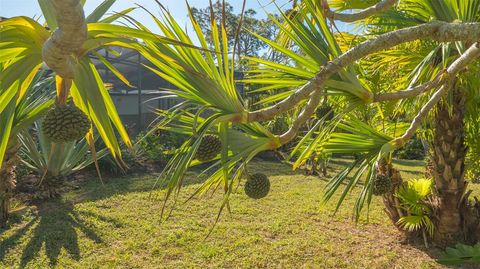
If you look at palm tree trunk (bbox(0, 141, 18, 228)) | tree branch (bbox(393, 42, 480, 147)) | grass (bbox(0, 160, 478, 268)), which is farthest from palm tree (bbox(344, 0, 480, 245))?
palm tree trunk (bbox(0, 141, 18, 228))

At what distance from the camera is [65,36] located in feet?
1.79

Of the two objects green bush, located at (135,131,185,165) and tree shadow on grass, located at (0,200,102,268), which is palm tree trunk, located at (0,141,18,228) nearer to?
tree shadow on grass, located at (0,200,102,268)

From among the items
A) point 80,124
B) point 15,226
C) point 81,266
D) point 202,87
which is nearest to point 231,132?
point 202,87

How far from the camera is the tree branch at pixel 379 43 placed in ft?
3.27

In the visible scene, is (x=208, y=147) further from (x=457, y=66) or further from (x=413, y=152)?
(x=413, y=152)

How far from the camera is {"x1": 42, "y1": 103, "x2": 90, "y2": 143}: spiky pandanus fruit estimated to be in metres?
0.70

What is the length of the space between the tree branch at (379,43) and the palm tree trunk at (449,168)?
2690mm

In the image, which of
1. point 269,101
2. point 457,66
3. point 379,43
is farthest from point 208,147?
point 457,66

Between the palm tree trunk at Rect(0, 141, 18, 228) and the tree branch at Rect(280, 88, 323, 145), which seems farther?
the palm tree trunk at Rect(0, 141, 18, 228)

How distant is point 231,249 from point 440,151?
2394 millimetres

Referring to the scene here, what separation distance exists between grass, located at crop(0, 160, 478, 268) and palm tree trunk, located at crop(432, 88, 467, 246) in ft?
1.14

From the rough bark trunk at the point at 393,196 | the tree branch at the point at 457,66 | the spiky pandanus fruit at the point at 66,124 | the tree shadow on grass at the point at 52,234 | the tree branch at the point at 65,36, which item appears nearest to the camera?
the tree branch at the point at 65,36

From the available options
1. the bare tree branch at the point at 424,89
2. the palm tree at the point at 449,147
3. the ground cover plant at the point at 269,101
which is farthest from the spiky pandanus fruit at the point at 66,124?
the palm tree at the point at 449,147

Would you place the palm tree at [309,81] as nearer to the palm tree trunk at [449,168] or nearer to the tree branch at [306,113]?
the tree branch at [306,113]
